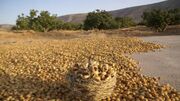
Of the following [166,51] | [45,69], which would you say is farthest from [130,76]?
[166,51]

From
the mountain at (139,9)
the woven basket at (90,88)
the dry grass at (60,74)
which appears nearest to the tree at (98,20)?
the dry grass at (60,74)

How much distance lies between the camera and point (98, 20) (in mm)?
35781

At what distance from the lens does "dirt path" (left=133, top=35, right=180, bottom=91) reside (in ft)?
22.9

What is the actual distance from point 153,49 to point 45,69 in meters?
4.13

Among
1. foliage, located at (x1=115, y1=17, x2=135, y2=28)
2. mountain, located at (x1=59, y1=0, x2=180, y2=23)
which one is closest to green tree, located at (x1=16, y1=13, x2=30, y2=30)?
foliage, located at (x1=115, y1=17, x2=135, y2=28)

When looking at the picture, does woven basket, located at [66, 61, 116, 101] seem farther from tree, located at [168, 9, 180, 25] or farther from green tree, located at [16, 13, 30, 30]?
green tree, located at [16, 13, 30, 30]

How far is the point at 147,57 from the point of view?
967 cm

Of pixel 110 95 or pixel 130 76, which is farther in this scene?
pixel 130 76

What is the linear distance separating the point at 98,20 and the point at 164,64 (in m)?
27.5

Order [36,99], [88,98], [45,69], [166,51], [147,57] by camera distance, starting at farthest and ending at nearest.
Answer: [166,51] < [147,57] < [45,69] < [36,99] < [88,98]

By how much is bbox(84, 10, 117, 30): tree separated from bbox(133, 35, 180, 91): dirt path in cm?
2458

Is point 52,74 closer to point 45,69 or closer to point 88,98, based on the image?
point 45,69

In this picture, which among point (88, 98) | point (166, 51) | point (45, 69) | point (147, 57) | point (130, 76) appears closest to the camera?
point (88, 98)

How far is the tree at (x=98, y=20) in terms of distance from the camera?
118 feet
